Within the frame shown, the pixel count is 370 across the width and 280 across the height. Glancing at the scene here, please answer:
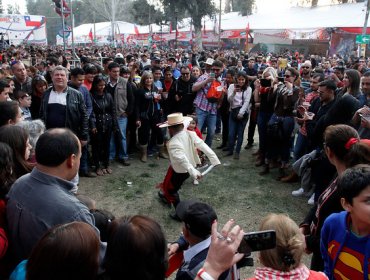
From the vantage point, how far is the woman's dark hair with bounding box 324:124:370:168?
7.27 feet

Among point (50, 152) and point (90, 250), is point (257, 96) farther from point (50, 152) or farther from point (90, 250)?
point (90, 250)

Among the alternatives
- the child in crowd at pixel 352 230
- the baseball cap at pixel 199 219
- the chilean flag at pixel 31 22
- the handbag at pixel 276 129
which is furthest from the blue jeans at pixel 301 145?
the chilean flag at pixel 31 22

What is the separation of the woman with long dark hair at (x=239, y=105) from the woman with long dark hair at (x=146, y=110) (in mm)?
1506

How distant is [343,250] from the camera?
1.90 metres

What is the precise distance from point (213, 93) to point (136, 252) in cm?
518

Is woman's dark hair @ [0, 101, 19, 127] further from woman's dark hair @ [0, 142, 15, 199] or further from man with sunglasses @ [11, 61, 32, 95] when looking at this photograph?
man with sunglasses @ [11, 61, 32, 95]

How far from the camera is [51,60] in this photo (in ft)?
25.6

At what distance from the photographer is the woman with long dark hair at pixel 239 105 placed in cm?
631

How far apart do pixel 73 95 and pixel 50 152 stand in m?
3.02

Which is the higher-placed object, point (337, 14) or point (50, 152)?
point (337, 14)

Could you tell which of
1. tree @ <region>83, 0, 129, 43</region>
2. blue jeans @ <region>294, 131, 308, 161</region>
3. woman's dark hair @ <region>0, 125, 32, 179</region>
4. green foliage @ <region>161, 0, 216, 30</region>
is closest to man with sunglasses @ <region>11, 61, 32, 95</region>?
woman's dark hair @ <region>0, 125, 32, 179</region>

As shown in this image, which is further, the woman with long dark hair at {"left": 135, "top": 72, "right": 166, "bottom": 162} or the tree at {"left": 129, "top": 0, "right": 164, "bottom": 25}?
the tree at {"left": 129, "top": 0, "right": 164, "bottom": 25}

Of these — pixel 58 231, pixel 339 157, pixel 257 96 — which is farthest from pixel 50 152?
pixel 257 96

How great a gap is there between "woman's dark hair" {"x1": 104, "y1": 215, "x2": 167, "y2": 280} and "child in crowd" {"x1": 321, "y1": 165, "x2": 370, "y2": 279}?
1131mm
